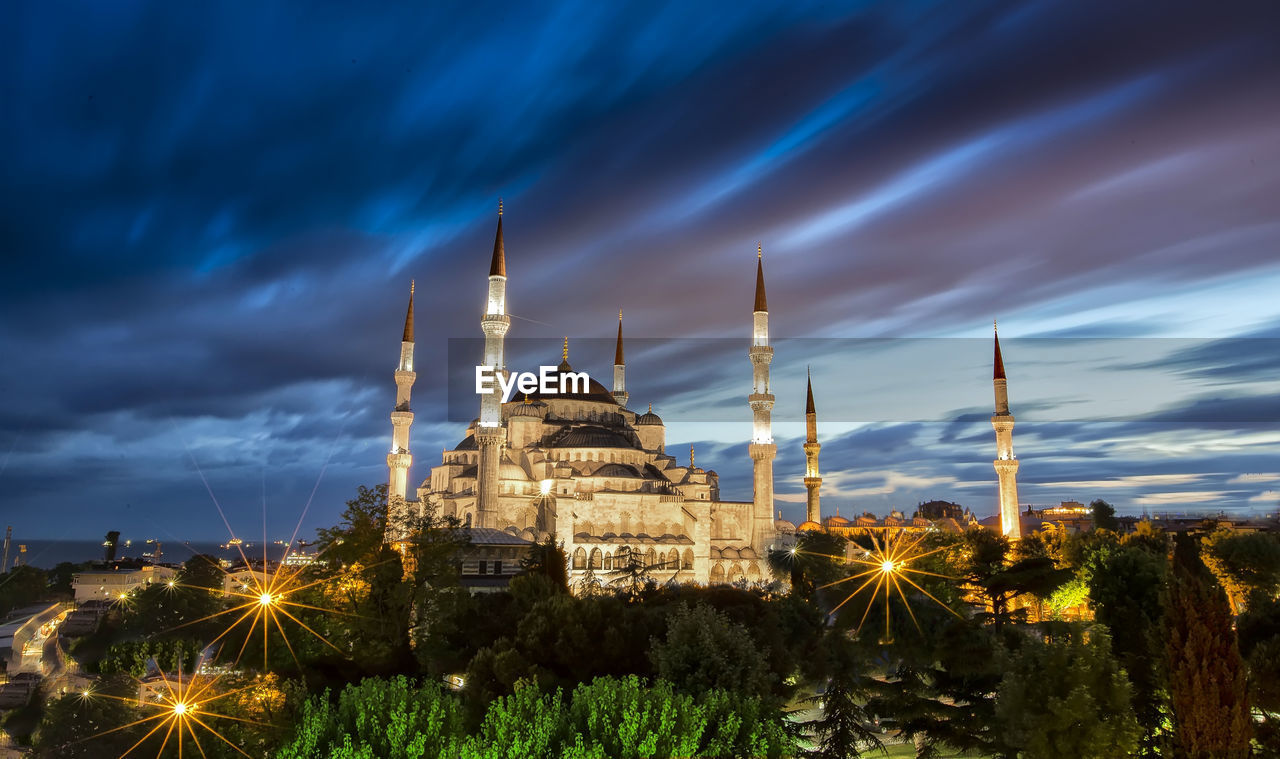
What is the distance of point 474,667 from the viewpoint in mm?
18484

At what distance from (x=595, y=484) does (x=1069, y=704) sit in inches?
1220

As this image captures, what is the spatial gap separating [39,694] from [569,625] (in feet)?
87.5

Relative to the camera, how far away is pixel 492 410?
39.9m

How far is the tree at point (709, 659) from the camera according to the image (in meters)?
16.1

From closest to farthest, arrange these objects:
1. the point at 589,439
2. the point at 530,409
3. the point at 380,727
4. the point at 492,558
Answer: the point at 380,727
the point at 492,558
the point at 589,439
the point at 530,409

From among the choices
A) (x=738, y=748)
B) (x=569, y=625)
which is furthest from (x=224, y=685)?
(x=738, y=748)

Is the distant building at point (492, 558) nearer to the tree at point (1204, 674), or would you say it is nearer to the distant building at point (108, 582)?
the tree at point (1204, 674)

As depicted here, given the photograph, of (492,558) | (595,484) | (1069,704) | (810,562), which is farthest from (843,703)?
(595,484)

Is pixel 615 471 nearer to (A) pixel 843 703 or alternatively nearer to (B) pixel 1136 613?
(A) pixel 843 703

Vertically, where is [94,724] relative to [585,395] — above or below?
below

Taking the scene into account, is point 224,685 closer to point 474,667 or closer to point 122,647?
point 474,667

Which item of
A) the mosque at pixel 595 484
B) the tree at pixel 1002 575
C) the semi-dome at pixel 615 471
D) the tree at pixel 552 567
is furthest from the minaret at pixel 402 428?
the tree at pixel 1002 575

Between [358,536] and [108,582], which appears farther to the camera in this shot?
[108,582]

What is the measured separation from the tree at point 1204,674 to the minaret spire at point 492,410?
30.8 m
